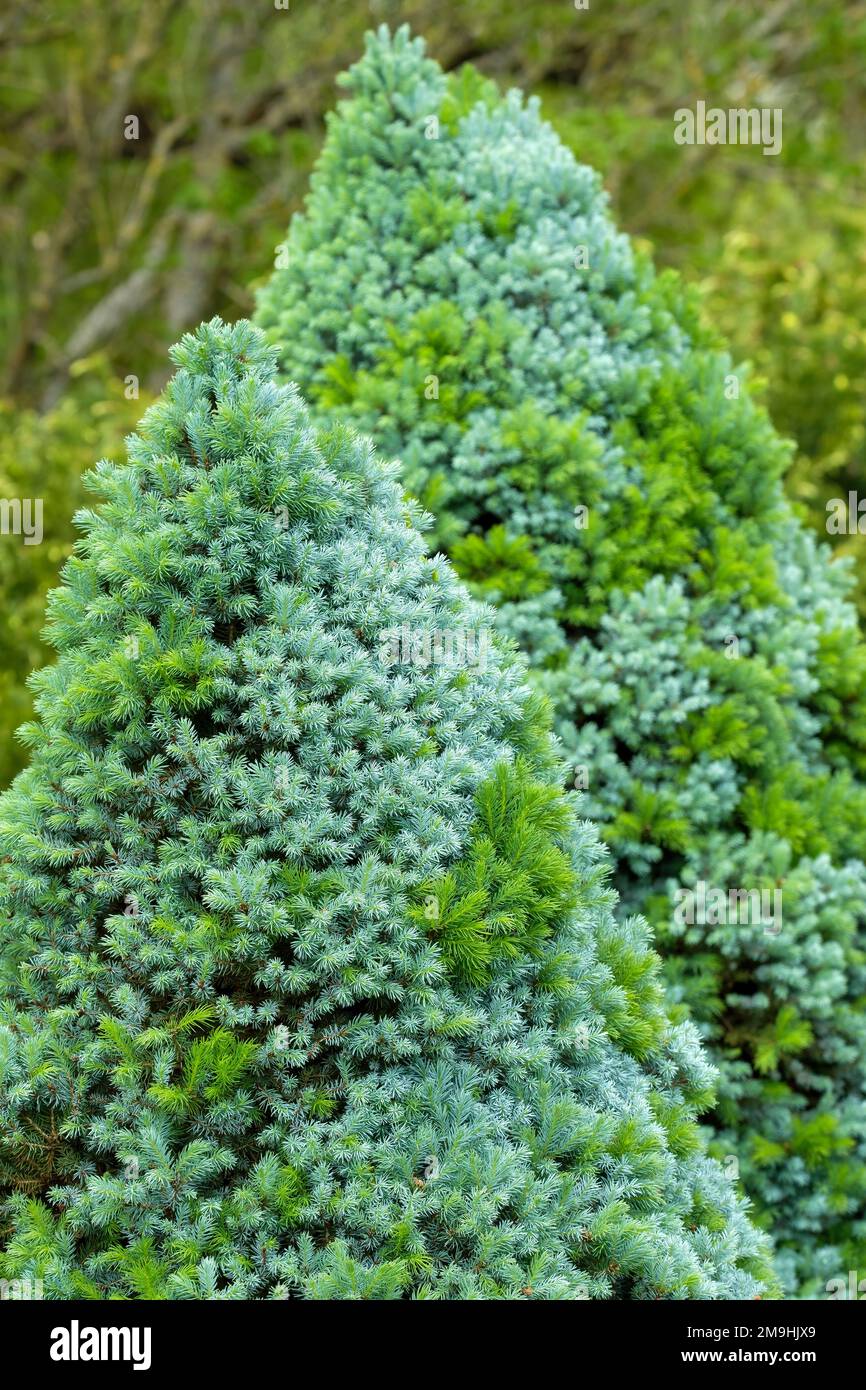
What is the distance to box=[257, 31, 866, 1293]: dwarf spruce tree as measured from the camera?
3.22m

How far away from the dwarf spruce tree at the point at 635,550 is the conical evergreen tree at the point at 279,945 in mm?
924

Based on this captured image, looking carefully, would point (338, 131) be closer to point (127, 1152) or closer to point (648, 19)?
point (127, 1152)

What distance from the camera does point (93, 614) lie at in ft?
7.41

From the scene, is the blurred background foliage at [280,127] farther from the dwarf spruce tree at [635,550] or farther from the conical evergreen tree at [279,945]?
the conical evergreen tree at [279,945]

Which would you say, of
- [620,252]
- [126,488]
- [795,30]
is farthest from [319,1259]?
[795,30]

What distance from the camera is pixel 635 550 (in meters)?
3.36

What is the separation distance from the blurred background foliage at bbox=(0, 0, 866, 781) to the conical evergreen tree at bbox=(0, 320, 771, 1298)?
6.34 meters

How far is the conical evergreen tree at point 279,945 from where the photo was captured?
82.8 inches

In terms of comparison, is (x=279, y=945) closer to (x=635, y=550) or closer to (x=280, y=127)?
(x=635, y=550)

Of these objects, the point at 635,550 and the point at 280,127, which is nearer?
the point at 635,550

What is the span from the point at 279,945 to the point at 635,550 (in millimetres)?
1638

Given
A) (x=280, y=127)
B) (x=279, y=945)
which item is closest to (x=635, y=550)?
(x=279, y=945)

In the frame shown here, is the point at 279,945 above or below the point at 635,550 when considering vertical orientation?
below

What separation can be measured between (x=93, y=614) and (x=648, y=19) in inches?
406
